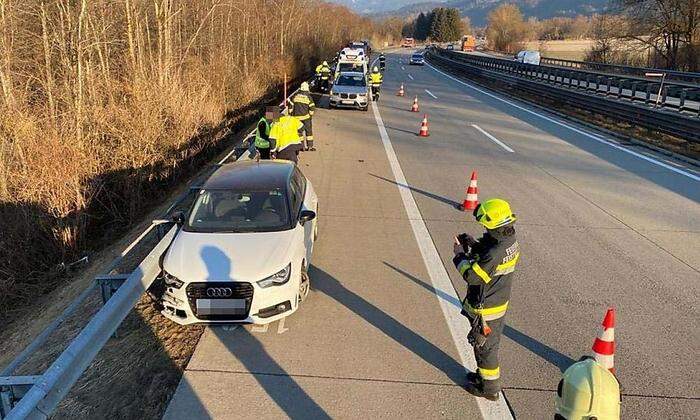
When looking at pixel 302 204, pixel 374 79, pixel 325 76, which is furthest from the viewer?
pixel 325 76

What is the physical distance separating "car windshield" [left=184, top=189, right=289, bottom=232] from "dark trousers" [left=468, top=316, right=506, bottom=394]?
8.42 feet

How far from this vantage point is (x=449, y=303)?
18.9 feet

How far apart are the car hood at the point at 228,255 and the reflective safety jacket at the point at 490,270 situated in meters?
1.93

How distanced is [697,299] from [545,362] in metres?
2.71

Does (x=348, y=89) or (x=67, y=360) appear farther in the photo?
(x=348, y=89)

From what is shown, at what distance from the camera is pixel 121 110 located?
12328 mm

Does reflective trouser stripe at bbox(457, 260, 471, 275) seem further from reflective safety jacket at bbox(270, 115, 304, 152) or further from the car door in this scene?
reflective safety jacket at bbox(270, 115, 304, 152)

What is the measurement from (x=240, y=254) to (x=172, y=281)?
0.69 meters

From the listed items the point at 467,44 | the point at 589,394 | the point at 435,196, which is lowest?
the point at 435,196

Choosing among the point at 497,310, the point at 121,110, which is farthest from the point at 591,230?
the point at 121,110

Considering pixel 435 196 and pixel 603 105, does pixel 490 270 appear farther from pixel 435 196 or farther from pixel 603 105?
pixel 603 105

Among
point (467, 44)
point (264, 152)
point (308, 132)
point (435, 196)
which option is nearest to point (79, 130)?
point (264, 152)

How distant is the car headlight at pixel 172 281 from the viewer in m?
4.85

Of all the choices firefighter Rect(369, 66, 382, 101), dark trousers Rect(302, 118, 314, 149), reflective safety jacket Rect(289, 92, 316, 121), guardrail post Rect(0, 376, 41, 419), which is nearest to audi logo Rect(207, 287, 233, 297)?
guardrail post Rect(0, 376, 41, 419)
